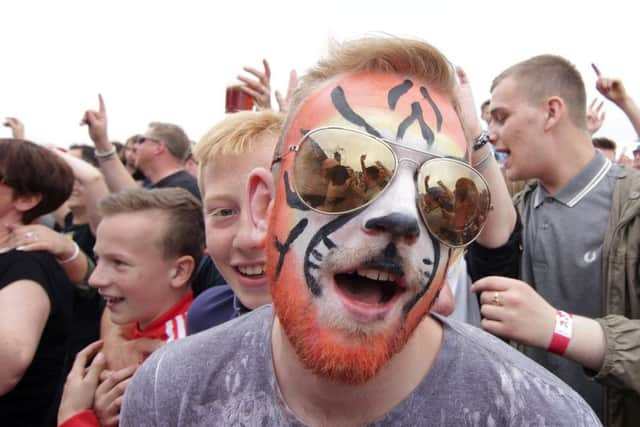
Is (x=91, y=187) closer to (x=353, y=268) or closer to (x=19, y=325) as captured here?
(x=19, y=325)

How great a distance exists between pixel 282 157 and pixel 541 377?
0.77m

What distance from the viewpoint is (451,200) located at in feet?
3.76

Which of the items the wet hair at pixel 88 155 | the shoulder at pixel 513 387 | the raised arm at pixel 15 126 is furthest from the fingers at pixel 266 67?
the wet hair at pixel 88 155

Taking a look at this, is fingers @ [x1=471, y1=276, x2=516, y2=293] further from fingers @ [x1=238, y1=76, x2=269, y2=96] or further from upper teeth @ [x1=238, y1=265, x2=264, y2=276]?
fingers @ [x1=238, y1=76, x2=269, y2=96]

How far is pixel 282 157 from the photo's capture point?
1266mm

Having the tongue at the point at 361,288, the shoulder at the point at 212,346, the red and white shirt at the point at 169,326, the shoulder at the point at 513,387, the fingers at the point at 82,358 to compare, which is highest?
the tongue at the point at 361,288

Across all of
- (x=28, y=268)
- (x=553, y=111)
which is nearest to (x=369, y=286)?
(x=28, y=268)

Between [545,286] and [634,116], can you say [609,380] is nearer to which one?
[545,286]

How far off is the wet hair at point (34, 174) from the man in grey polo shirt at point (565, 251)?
2.30 metres

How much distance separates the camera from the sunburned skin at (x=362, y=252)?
105 centimetres

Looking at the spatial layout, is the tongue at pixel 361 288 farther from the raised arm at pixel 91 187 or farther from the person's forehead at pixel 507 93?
the raised arm at pixel 91 187

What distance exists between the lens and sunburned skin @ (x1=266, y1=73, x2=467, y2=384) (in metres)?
1.05

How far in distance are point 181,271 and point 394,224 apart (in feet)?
5.39

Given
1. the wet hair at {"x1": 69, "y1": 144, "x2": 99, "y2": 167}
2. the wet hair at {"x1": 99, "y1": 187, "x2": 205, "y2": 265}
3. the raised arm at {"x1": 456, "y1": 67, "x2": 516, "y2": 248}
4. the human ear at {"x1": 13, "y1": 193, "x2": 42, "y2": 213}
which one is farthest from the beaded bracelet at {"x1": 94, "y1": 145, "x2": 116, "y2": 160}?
the raised arm at {"x1": 456, "y1": 67, "x2": 516, "y2": 248}
